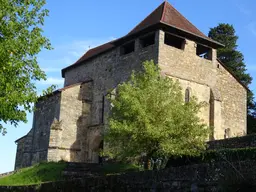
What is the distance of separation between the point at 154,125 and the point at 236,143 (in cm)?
413

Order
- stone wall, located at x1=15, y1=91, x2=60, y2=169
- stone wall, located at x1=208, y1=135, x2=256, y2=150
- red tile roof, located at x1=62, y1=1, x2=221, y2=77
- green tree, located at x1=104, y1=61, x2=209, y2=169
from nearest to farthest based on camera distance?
1. green tree, located at x1=104, y1=61, x2=209, y2=169
2. stone wall, located at x1=208, y1=135, x2=256, y2=150
3. red tile roof, located at x1=62, y1=1, x2=221, y2=77
4. stone wall, located at x1=15, y1=91, x2=60, y2=169

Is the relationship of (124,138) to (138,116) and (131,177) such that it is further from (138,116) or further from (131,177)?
(131,177)


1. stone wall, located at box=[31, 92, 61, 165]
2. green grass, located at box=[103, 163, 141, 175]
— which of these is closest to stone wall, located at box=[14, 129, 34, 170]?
stone wall, located at box=[31, 92, 61, 165]

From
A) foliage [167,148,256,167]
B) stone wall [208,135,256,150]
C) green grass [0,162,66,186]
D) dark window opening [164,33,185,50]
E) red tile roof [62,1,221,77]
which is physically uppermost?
red tile roof [62,1,221,77]

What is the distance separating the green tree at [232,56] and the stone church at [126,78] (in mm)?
10745

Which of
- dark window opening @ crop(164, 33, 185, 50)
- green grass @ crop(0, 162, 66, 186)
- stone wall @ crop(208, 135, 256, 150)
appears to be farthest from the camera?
dark window opening @ crop(164, 33, 185, 50)

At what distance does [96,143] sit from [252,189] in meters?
23.8

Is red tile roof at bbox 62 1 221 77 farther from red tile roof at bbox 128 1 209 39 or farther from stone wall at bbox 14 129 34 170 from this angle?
stone wall at bbox 14 129 34 170

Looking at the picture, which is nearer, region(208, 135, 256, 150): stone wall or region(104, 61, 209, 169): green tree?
region(104, 61, 209, 169): green tree

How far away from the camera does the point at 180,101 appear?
61.5ft

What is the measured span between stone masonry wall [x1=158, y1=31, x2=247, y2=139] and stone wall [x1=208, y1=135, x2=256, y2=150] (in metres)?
6.28

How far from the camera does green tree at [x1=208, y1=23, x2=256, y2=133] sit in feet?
135

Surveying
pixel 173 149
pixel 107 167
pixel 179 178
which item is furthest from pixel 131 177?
pixel 107 167

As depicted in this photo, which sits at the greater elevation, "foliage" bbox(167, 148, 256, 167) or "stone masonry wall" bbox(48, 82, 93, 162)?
"stone masonry wall" bbox(48, 82, 93, 162)
